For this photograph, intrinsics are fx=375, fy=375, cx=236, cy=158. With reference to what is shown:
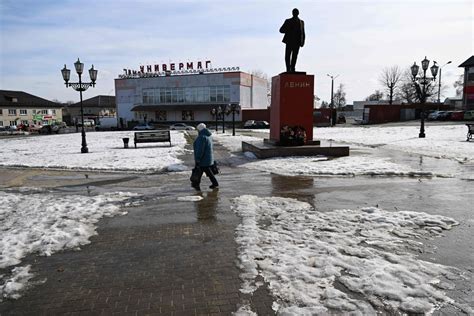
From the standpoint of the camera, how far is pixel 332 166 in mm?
12430

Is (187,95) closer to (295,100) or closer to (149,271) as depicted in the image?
(295,100)

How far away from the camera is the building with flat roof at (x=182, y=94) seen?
62.0 metres

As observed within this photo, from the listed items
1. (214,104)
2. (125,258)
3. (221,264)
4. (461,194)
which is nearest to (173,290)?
(221,264)

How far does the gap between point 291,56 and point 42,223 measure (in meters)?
12.7

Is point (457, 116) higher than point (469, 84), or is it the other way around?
point (469, 84)

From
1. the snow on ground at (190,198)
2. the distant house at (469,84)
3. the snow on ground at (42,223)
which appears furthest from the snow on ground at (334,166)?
the distant house at (469,84)

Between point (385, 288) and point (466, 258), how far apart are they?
5.12 feet

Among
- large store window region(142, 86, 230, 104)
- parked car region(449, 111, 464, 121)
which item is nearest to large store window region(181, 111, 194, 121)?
large store window region(142, 86, 230, 104)

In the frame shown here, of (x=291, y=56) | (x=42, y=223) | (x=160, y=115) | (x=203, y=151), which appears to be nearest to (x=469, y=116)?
(x=291, y=56)

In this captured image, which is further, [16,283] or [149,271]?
[149,271]

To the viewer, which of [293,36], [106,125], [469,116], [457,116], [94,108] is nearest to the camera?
[293,36]

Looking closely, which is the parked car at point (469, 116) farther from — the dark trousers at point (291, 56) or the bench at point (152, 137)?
the bench at point (152, 137)

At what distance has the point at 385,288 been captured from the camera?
3910 mm

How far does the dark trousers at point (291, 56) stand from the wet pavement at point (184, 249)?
293 inches
